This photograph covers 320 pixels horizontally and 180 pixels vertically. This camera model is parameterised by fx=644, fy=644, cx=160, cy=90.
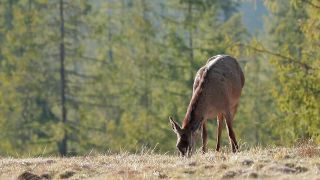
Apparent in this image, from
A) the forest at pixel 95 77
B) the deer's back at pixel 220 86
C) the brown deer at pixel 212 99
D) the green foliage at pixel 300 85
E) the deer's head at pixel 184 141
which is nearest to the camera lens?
the deer's head at pixel 184 141

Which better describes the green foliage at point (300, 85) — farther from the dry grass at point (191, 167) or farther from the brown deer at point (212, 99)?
the dry grass at point (191, 167)

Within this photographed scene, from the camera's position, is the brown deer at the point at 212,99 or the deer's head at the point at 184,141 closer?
the deer's head at the point at 184,141

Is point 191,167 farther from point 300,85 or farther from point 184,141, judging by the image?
point 300,85

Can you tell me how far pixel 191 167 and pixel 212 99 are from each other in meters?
2.92

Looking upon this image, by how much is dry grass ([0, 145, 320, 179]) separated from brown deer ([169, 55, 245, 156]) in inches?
23.2

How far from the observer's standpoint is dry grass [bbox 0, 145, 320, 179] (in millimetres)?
8925

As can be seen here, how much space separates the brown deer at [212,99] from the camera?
11438 millimetres

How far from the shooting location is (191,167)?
9.60 m

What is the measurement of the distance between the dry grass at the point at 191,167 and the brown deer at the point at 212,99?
589mm

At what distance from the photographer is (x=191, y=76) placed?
113 feet

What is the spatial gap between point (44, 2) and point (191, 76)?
8696 millimetres

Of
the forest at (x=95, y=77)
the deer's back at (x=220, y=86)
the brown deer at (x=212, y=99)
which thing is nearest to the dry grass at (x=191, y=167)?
the brown deer at (x=212, y=99)

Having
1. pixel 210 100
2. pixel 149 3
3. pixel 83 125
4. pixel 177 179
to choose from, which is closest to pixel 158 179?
pixel 177 179

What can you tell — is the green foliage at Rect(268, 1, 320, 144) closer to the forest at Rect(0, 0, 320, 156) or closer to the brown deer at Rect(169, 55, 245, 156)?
the brown deer at Rect(169, 55, 245, 156)
